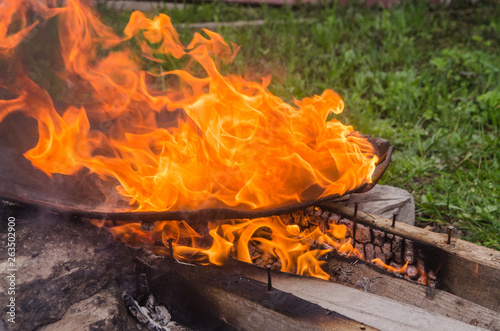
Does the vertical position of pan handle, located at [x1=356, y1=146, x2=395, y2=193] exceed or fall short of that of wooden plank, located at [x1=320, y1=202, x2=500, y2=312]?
it exceeds it

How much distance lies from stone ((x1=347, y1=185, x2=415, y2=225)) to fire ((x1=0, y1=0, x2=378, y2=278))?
0.89 ft

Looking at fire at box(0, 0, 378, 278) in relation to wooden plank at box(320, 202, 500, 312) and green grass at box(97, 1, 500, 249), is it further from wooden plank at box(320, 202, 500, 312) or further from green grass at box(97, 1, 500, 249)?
green grass at box(97, 1, 500, 249)

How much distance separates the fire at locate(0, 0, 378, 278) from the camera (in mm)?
2346

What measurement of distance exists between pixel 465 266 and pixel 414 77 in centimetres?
303

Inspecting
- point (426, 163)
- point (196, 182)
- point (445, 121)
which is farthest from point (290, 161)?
point (445, 121)

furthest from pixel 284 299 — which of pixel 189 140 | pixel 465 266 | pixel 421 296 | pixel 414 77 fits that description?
pixel 414 77

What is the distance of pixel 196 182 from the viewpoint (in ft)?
7.86

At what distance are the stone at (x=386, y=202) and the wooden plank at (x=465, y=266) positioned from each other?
334 mm

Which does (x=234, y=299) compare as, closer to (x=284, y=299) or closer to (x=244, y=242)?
(x=284, y=299)

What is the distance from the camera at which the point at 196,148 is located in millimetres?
2529

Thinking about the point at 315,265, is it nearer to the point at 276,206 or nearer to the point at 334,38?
the point at 276,206

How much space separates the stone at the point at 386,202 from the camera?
8.91ft

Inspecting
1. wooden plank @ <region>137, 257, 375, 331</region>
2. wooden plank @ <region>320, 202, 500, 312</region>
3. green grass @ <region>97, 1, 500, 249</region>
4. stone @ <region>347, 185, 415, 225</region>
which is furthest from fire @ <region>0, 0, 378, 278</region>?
green grass @ <region>97, 1, 500, 249</region>

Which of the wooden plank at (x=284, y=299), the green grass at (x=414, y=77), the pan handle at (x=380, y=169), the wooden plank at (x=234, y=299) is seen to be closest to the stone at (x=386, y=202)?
the pan handle at (x=380, y=169)
